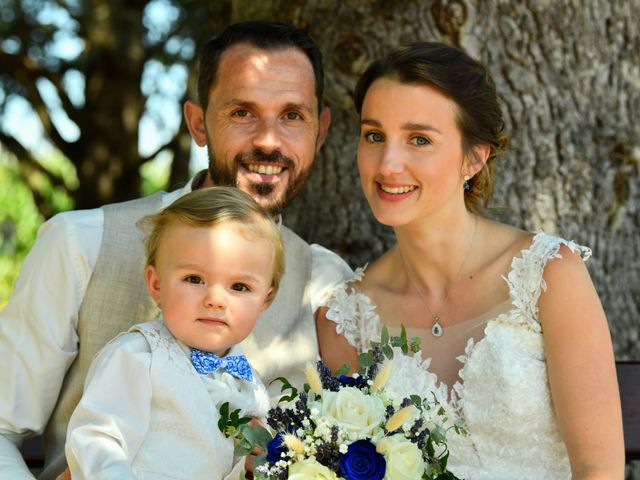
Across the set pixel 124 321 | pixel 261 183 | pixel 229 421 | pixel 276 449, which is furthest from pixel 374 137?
pixel 276 449

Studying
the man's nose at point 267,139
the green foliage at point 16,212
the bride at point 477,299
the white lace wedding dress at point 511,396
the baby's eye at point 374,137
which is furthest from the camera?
the green foliage at point 16,212

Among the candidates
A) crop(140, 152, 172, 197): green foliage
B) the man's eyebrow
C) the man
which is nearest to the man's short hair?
the man

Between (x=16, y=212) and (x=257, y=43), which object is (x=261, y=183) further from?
(x=16, y=212)

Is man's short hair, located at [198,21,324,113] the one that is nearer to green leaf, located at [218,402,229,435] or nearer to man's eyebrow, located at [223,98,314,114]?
man's eyebrow, located at [223,98,314,114]

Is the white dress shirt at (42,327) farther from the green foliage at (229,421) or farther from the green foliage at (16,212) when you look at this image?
the green foliage at (16,212)

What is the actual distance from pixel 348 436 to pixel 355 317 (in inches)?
49.9

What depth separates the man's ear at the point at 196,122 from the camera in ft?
12.7

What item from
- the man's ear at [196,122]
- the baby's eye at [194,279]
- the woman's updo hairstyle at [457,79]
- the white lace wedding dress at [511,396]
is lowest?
the white lace wedding dress at [511,396]

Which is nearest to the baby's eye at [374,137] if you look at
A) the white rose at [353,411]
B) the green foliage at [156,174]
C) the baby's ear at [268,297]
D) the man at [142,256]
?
the man at [142,256]

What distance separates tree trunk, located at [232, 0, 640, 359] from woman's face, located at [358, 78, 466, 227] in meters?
0.79

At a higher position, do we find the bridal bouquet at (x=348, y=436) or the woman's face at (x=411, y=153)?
the woman's face at (x=411, y=153)

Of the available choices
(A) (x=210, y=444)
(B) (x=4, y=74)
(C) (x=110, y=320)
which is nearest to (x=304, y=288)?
(C) (x=110, y=320)

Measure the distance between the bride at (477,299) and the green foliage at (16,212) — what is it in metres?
5.84

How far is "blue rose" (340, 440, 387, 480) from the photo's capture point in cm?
233
